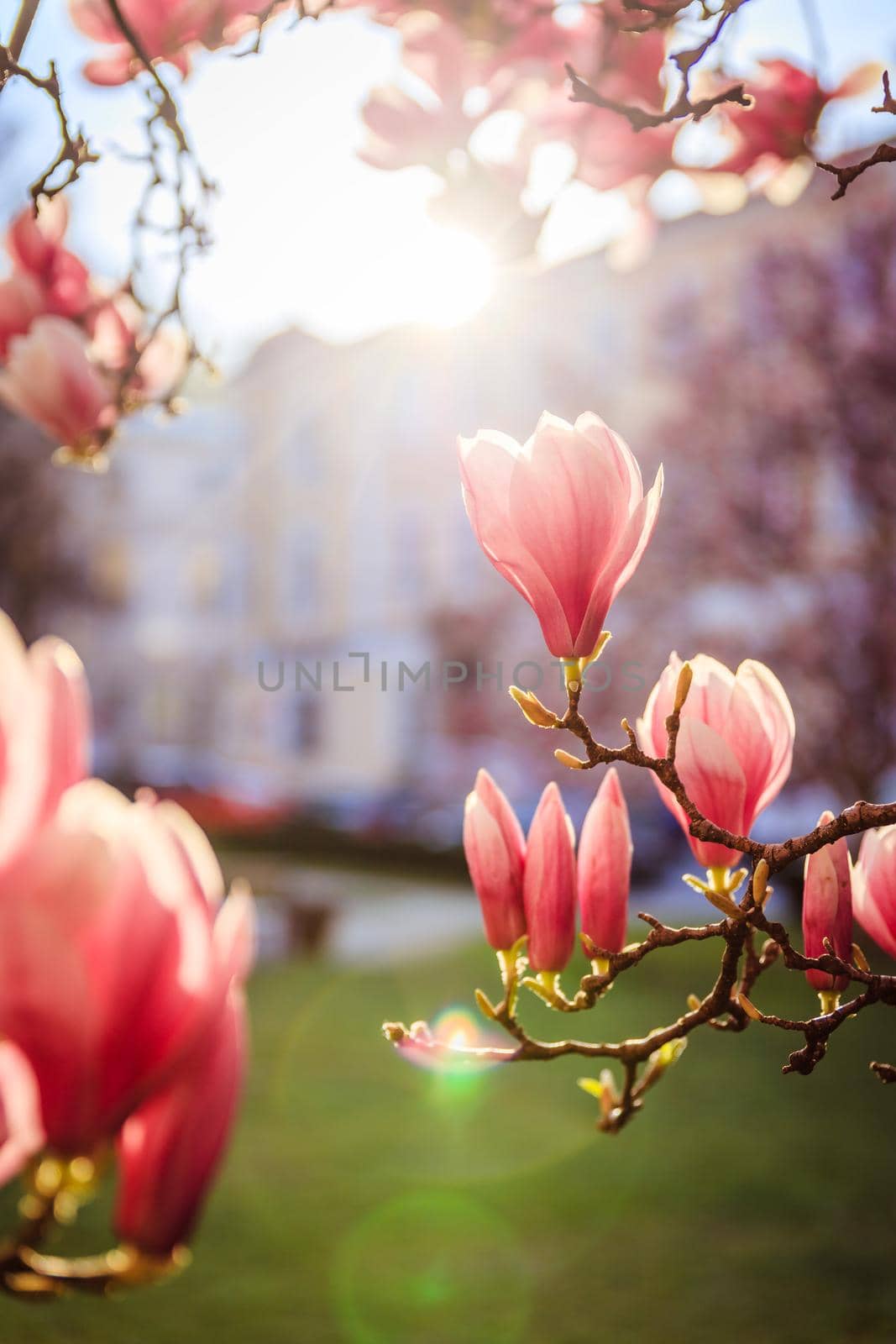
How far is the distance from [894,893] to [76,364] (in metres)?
1.02

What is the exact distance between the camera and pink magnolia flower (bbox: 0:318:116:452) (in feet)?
4.33

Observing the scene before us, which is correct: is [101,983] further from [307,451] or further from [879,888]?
[307,451]

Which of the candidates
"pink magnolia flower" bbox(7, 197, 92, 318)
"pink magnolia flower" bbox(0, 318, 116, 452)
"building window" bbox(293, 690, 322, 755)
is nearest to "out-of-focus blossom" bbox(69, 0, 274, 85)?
"pink magnolia flower" bbox(7, 197, 92, 318)

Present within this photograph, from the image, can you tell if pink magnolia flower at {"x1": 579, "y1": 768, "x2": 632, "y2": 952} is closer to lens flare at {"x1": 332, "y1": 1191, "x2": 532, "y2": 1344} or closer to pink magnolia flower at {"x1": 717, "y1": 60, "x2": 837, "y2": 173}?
pink magnolia flower at {"x1": 717, "y1": 60, "x2": 837, "y2": 173}

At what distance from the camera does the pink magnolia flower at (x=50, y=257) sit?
1349mm

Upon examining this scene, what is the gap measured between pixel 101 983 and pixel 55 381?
1024 mm

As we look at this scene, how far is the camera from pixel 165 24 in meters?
1.33

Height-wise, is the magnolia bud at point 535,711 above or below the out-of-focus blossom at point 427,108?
below

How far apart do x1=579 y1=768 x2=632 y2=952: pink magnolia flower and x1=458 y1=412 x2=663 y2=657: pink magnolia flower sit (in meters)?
0.13

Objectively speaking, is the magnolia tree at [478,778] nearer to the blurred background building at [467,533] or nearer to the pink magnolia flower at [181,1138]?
the pink magnolia flower at [181,1138]

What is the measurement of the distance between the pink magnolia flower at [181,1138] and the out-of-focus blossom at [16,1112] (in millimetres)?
40

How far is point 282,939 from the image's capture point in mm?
10359

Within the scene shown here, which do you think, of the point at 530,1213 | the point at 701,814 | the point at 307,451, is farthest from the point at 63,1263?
the point at 307,451

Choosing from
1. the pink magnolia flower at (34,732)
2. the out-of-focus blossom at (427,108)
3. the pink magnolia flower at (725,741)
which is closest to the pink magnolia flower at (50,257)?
the out-of-focus blossom at (427,108)
